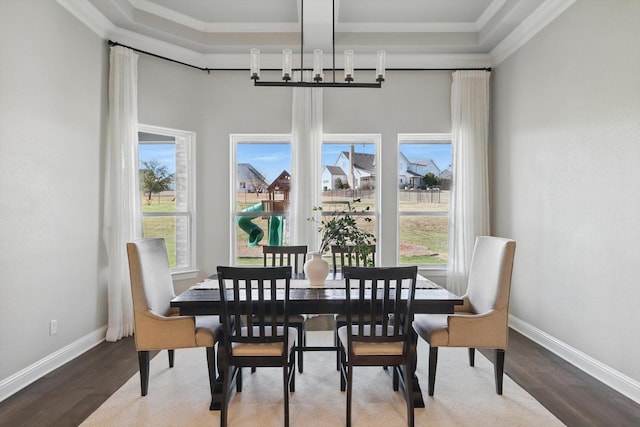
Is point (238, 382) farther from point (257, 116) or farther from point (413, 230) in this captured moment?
point (257, 116)

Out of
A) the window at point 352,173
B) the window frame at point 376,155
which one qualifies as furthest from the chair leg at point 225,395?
the window at point 352,173

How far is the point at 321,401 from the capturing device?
2.69m

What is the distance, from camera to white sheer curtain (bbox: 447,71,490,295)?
466cm

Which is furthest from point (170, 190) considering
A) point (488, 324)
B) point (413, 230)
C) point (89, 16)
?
point (488, 324)

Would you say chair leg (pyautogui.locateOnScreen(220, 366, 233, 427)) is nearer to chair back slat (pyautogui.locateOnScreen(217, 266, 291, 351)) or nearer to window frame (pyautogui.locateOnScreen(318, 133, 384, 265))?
chair back slat (pyautogui.locateOnScreen(217, 266, 291, 351))

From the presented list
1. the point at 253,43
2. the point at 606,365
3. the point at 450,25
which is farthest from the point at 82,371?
the point at 450,25

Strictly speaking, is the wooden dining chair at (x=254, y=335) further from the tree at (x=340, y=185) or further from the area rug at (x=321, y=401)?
the tree at (x=340, y=185)

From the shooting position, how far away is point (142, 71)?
431 cm

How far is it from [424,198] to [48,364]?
165 inches

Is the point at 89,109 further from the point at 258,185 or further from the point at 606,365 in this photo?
the point at 606,365

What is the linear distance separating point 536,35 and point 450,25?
0.96 meters

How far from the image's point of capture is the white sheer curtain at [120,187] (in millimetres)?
3934

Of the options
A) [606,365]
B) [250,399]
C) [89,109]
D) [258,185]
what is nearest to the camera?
[250,399]

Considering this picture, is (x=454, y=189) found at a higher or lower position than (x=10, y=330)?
higher
